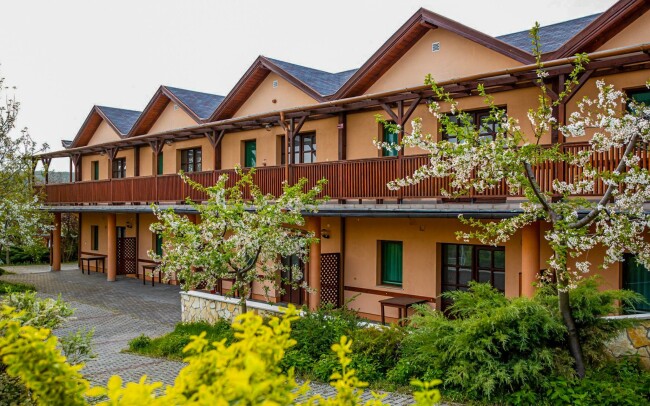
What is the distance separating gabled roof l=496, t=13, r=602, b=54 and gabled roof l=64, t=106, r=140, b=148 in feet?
63.3

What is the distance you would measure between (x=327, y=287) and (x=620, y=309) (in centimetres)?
845

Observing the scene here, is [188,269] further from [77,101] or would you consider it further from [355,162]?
[77,101]

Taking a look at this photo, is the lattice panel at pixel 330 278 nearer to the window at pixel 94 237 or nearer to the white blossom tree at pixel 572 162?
the white blossom tree at pixel 572 162

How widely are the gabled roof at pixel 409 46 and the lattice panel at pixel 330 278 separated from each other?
4923 mm

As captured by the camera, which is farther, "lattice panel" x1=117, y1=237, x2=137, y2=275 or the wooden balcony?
"lattice panel" x1=117, y1=237, x2=137, y2=275

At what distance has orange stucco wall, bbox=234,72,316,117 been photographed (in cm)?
1891

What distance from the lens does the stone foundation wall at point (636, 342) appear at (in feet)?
28.8

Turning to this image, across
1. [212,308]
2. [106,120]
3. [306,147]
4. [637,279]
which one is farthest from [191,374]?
[106,120]

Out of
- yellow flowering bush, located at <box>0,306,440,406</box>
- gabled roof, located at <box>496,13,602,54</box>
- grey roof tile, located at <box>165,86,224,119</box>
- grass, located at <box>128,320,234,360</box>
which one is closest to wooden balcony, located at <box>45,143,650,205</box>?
grey roof tile, located at <box>165,86,224,119</box>

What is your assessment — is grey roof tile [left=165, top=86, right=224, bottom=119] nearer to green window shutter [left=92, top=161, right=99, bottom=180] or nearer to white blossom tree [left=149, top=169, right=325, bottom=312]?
green window shutter [left=92, top=161, right=99, bottom=180]

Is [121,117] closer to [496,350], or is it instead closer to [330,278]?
[330,278]

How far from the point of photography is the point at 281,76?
63.0 ft

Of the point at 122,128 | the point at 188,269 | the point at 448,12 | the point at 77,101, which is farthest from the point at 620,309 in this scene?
the point at 77,101

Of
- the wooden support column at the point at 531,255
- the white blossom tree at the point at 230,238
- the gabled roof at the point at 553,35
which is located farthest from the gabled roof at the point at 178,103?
the wooden support column at the point at 531,255
